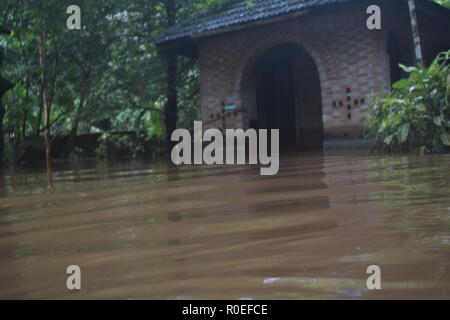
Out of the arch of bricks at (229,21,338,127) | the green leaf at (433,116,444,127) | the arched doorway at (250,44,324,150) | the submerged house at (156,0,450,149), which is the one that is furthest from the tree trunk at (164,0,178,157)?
the green leaf at (433,116,444,127)

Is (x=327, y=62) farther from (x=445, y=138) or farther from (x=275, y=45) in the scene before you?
(x=445, y=138)

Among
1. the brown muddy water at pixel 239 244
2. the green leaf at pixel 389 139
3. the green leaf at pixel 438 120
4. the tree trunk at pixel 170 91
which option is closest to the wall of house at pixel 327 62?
the tree trunk at pixel 170 91

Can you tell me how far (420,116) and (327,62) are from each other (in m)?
3.89

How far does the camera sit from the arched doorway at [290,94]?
11945 mm

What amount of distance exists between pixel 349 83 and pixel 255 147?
2426mm

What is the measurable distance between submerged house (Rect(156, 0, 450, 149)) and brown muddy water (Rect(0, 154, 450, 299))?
6210 mm

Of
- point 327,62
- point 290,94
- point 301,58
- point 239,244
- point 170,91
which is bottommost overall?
point 239,244

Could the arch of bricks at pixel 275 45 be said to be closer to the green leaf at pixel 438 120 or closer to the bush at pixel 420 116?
the bush at pixel 420 116

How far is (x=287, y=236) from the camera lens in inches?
58.0

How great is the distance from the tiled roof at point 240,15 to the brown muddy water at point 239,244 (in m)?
6.67

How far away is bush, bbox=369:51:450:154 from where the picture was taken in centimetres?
584

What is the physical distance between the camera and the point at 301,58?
11930 millimetres

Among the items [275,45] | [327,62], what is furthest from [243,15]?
[327,62]
